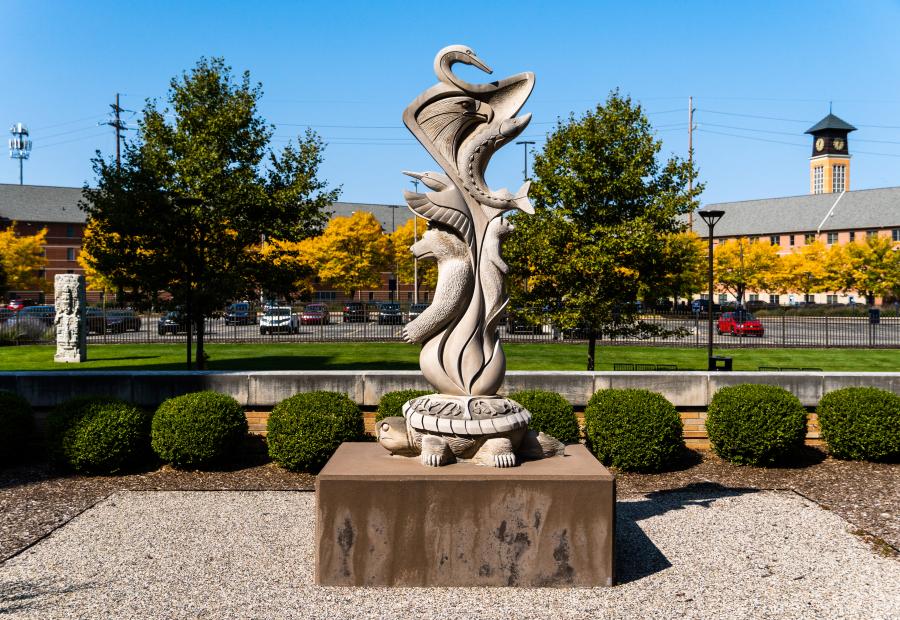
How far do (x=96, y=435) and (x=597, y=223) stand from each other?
11.2 meters

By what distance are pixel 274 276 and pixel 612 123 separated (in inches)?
358

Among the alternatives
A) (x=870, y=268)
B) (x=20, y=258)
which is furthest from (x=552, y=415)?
(x=870, y=268)

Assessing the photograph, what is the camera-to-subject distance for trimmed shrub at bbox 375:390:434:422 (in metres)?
10.6

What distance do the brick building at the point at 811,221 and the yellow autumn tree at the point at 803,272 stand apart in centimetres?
531

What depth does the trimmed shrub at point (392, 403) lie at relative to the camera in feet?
34.8

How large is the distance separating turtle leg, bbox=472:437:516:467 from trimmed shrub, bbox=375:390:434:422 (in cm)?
336

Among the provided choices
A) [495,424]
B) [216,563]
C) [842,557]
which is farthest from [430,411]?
[842,557]

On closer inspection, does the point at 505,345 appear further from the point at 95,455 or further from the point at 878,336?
the point at 95,455

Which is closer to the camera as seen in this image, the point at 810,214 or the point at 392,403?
the point at 392,403

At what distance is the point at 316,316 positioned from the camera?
99.9 feet

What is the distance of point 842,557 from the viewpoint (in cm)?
744

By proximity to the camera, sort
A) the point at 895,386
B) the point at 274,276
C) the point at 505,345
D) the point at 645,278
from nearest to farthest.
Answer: the point at 895,386 < the point at 645,278 < the point at 274,276 < the point at 505,345

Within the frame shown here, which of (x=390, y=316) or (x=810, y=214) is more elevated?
(x=810, y=214)

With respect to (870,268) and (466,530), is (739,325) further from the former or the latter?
(870,268)
